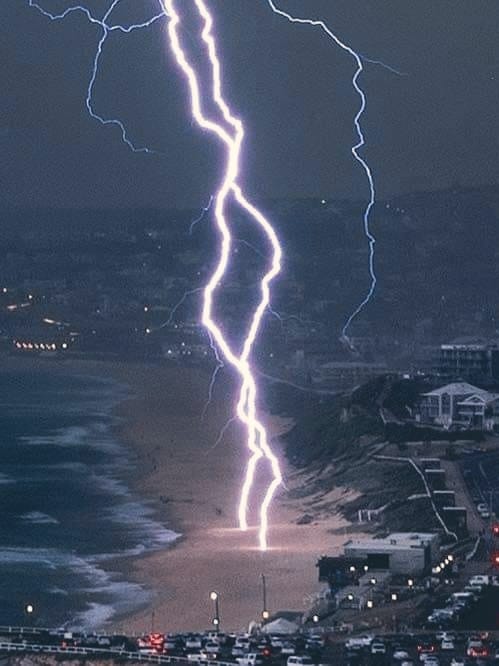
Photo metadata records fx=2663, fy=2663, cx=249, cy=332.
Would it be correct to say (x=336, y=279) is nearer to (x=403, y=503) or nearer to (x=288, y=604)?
→ (x=403, y=503)

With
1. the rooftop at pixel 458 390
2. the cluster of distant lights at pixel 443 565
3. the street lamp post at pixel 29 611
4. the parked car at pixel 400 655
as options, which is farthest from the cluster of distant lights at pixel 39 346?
the parked car at pixel 400 655

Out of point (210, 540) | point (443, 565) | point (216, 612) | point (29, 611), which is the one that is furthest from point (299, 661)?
point (210, 540)

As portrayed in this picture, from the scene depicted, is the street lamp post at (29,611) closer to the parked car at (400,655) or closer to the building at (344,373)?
the parked car at (400,655)

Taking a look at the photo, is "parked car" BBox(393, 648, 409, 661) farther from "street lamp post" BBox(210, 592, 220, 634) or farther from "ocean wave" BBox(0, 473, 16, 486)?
"ocean wave" BBox(0, 473, 16, 486)

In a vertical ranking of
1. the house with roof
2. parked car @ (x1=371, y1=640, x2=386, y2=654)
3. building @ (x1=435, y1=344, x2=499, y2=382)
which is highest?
building @ (x1=435, y1=344, x2=499, y2=382)

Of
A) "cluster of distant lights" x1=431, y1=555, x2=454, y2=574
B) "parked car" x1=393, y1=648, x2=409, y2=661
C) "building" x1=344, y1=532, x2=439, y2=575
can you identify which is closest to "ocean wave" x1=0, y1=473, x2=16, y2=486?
"building" x1=344, y1=532, x2=439, y2=575

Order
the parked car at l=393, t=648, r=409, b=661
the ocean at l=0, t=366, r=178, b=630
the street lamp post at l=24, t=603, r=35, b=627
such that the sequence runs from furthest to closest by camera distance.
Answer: the ocean at l=0, t=366, r=178, b=630 → the street lamp post at l=24, t=603, r=35, b=627 → the parked car at l=393, t=648, r=409, b=661

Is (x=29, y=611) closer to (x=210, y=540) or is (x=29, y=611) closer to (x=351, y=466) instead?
(x=210, y=540)
